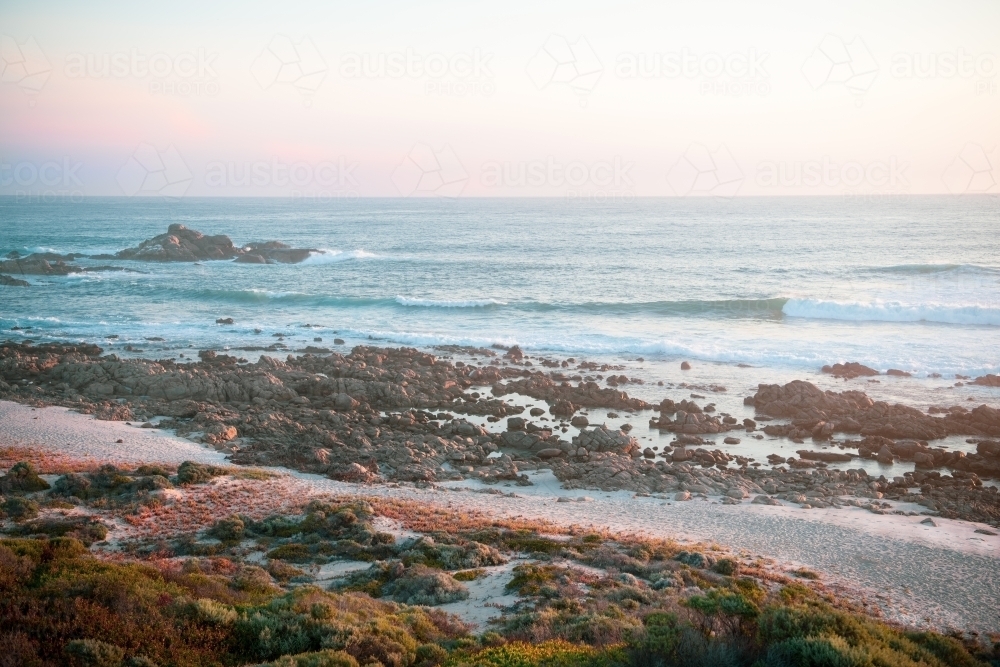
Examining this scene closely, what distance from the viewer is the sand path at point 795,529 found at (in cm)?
1439

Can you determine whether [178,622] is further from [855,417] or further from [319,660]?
[855,417]

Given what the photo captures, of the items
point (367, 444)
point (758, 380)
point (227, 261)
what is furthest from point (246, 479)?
point (227, 261)

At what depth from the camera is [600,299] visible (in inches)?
2256

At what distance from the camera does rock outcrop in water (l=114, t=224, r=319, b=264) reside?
8762cm

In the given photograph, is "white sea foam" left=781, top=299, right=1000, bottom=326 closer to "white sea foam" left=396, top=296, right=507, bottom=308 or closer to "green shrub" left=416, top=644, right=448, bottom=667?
"white sea foam" left=396, top=296, right=507, bottom=308

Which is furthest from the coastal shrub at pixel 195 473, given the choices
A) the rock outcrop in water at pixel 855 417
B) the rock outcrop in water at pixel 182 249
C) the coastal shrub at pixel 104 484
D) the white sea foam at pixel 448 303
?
the rock outcrop in water at pixel 182 249

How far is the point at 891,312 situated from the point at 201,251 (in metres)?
75.3

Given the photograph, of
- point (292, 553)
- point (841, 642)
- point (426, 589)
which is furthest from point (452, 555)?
point (841, 642)

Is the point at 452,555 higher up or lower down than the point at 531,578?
lower down

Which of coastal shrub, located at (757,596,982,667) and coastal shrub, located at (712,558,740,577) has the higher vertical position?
coastal shrub, located at (757,596,982,667)

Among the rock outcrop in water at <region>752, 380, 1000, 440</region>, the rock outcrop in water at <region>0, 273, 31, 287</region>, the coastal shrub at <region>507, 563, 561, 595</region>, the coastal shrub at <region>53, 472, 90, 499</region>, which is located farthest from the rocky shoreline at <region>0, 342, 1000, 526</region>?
the rock outcrop in water at <region>0, 273, 31, 287</region>

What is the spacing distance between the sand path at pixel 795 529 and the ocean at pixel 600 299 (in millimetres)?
19161

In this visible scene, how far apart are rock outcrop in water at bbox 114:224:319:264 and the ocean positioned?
3174 millimetres

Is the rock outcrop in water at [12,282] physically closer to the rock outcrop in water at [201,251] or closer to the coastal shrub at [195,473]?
the rock outcrop in water at [201,251]
